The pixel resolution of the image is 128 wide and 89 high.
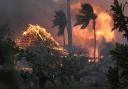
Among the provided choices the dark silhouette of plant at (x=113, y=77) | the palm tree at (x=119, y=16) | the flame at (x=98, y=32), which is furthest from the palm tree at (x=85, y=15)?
the dark silhouette of plant at (x=113, y=77)

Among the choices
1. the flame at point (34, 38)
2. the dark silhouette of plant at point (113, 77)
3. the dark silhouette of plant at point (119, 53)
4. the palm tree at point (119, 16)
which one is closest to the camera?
the dark silhouette of plant at point (119, 53)

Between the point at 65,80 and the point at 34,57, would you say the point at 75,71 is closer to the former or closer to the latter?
the point at 65,80

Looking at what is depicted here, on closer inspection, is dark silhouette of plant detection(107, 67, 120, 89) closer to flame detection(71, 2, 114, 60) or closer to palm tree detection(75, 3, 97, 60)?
palm tree detection(75, 3, 97, 60)

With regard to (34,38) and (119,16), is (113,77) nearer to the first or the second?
(119,16)

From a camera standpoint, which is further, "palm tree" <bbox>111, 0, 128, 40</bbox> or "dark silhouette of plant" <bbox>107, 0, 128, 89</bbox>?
"palm tree" <bbox>111, 0, 128, 40</bbox>

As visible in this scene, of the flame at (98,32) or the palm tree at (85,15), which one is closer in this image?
the palm tree at (85,15)

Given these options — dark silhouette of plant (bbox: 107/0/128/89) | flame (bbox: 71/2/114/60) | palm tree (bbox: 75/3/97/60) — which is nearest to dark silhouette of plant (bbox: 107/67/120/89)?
dark silhouette of plant (bbox: 107/0/128/89)

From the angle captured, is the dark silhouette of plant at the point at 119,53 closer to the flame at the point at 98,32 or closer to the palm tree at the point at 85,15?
the palm tree at the point at 85,15

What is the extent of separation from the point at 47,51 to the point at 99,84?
945 cm

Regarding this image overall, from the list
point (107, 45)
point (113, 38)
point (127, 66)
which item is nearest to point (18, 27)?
point (107, 45)

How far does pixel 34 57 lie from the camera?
4766 cm

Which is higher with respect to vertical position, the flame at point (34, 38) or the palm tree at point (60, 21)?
the palm tree at point (60, 21)

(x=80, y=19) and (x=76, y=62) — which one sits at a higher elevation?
(x=80, y=19)

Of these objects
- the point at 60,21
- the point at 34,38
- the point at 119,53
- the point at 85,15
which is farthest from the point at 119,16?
the point at 60,21
